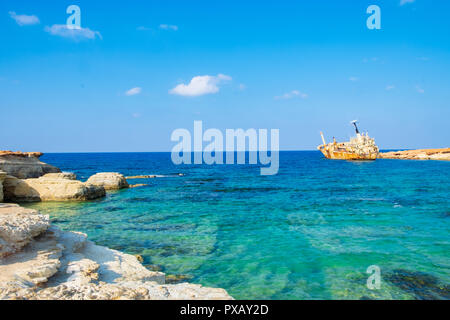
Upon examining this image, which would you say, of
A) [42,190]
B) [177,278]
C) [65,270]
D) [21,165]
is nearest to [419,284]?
[177,278]

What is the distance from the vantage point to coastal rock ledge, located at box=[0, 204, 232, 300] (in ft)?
20.0

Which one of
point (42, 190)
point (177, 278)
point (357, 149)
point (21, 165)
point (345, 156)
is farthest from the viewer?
point (345, 156)

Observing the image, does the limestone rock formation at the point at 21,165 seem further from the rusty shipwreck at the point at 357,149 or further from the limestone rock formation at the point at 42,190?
the rusty shipwreck at the point at 357,149

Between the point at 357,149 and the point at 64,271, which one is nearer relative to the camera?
the point at 64,271

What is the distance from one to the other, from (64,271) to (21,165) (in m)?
32.2

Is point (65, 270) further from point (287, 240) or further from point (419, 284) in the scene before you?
point (419, 284)

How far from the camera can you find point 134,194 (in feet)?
97.1

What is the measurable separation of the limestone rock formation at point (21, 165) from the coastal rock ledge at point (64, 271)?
27.0m

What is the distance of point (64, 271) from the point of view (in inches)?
300

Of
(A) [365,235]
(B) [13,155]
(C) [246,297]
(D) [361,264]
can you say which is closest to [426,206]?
(A) [365,235]
